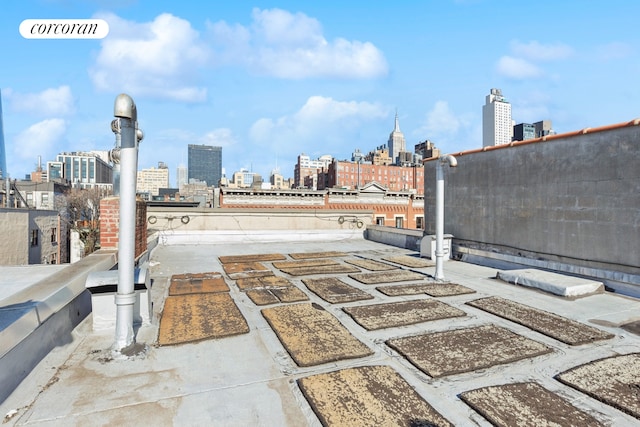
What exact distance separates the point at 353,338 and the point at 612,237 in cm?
669

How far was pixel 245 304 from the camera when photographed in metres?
5.94

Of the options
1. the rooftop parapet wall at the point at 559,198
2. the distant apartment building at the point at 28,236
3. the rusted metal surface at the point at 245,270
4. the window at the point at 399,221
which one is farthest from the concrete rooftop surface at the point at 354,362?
the window at the point at 399,221

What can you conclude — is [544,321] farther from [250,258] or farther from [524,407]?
[250,258]

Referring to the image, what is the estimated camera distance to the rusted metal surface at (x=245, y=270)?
8.42m

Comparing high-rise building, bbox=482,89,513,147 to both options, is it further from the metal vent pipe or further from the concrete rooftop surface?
the concrete rooftop surface

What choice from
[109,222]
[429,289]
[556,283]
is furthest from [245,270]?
[556,283]

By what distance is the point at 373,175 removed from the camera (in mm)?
110500

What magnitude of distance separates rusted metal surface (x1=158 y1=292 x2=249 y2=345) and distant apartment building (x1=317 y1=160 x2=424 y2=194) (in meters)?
97.8

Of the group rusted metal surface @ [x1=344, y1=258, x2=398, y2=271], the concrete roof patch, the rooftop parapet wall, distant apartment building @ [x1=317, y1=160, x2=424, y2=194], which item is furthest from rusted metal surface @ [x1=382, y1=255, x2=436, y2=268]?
distant apartment building @ [x1=317, y1=160, x2=424, y2=194]

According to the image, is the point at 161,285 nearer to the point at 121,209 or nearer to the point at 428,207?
the point at 121,209

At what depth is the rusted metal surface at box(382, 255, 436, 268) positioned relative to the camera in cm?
982

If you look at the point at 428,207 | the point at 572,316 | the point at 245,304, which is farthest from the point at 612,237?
the point at 245,304

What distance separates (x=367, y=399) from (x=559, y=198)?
794cm

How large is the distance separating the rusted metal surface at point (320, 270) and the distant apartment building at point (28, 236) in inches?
688
